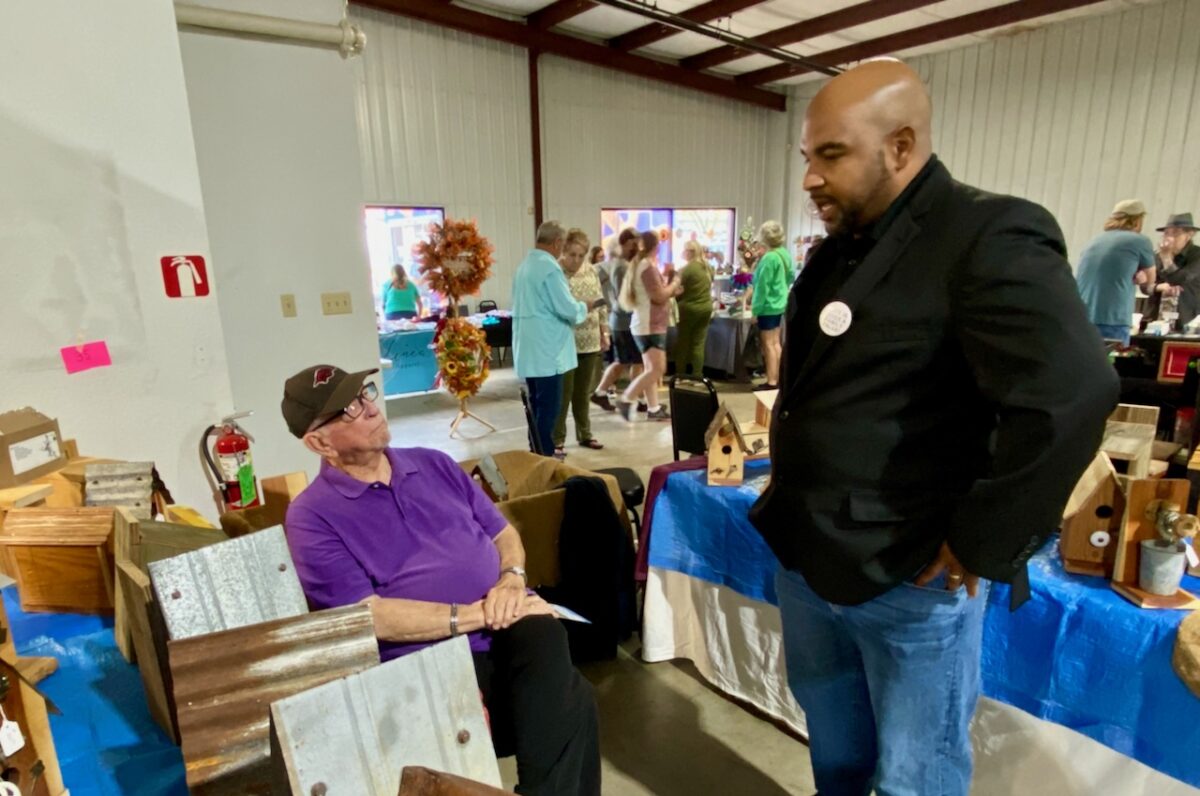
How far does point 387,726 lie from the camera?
31.8 inches

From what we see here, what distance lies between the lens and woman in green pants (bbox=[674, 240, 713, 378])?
17.1 feet

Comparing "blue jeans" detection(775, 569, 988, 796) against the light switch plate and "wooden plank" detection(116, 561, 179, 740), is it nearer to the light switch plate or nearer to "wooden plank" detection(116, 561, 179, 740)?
"wooden plank" detection(116, 561, 179, 740)

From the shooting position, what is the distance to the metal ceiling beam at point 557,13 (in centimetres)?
644

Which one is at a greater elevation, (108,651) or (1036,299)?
(1036,299)

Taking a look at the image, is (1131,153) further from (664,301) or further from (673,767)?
(673,767)

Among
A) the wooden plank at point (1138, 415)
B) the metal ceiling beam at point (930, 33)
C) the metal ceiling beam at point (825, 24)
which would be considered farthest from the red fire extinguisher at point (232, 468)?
the metal ceiling beam at point (930, 33)

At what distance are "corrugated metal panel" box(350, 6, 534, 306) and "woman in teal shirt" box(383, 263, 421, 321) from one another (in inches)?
35.9

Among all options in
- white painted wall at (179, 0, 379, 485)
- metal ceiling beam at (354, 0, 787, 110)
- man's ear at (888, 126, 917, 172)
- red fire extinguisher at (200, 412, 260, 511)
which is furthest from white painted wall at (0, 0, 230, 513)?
metal ceiling beam at (354, 0, 787, 110)

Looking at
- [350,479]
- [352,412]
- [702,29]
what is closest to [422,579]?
[350,479]

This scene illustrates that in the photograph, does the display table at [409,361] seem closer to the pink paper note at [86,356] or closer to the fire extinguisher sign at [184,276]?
the fire extinguisher sign at [184,276]

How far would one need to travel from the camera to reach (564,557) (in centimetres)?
210

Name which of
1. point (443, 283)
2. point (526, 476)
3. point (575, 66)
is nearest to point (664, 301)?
point (443, 283)

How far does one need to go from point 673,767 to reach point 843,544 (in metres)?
1.06

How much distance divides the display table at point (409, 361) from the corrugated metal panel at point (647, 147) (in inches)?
112
